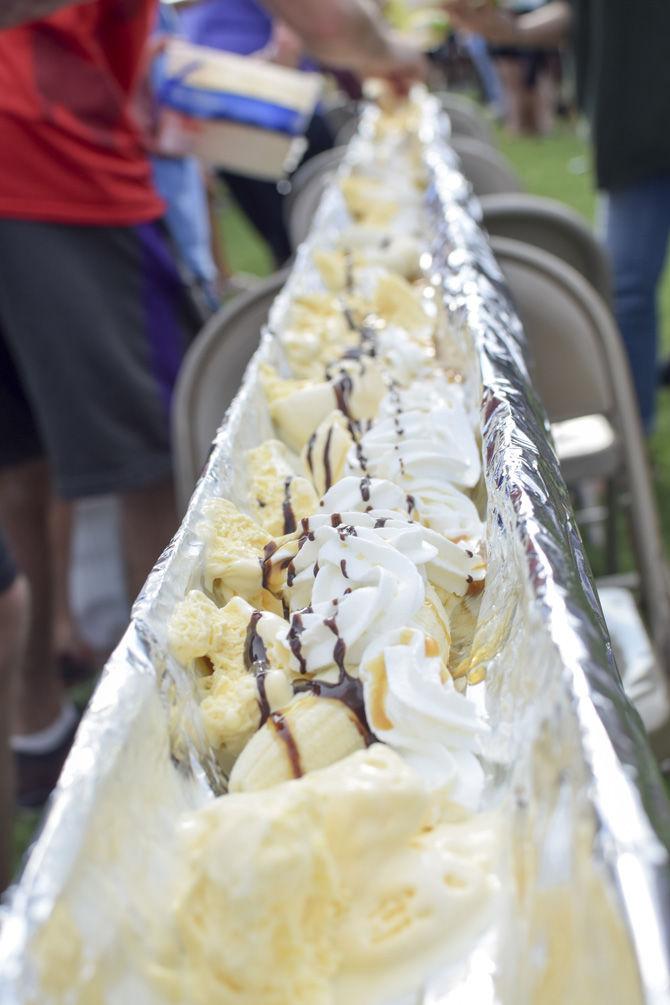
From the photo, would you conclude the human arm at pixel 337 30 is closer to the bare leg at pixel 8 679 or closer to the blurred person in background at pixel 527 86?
the bare leg at pixel 8 679

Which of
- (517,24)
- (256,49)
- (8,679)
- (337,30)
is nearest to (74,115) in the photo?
(337,30)

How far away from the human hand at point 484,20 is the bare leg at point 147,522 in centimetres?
185

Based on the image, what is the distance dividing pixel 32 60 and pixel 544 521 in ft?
5.14

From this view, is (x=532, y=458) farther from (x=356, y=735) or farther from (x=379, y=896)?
(x=379, y=896)

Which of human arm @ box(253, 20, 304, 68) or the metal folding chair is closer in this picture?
the metal folding chair

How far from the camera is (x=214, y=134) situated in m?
2.07

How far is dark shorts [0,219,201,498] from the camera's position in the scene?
6.45ft

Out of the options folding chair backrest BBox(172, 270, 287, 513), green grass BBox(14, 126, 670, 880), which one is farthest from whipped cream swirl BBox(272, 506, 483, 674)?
green grass BBox(14, 126, 670, 880)

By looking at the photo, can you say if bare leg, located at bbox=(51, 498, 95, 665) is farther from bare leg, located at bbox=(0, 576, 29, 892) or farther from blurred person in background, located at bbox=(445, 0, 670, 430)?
blurred person in background, located at bbox=(445, 0, 670, 430)

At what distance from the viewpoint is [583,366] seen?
1.62 metres

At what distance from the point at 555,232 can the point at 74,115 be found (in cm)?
101

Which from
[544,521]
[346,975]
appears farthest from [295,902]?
[544,521]

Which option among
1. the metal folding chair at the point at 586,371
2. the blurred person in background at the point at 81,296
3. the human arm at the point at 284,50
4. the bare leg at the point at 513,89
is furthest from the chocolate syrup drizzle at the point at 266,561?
the bare leg at the point at 513,89

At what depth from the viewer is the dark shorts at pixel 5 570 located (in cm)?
159
